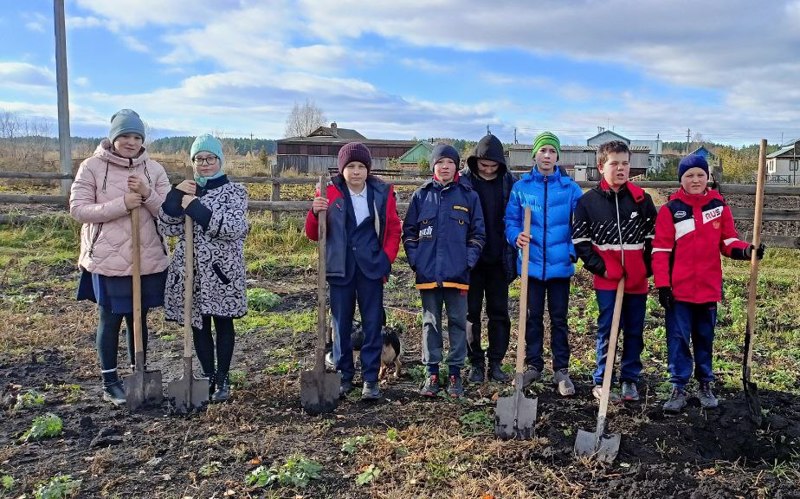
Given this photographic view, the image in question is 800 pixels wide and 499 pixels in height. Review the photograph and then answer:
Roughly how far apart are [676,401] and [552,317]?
3.29 ft

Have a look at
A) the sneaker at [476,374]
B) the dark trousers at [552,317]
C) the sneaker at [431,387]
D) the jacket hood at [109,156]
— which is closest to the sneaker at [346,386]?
the sneaker at [431,387]

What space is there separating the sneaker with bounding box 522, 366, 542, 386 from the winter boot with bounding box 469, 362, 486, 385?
0.37 meters

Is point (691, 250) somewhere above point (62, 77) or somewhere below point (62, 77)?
below

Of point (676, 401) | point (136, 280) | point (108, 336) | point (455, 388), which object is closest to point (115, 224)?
point (136, 280)

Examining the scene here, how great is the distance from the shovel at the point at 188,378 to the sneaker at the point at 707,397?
340 centimetres

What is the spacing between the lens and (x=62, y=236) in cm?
1145

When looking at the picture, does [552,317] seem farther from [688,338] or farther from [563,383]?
[688,338]

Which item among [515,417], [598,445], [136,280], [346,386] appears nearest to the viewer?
[598,445]

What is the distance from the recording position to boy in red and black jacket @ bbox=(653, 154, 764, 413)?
428 centimetres

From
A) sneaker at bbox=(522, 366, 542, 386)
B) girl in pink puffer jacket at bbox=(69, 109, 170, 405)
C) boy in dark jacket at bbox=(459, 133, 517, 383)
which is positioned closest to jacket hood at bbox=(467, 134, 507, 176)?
boy in dark jacket at bbox=(459, 133, 517, 383)

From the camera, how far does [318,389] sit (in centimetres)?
435

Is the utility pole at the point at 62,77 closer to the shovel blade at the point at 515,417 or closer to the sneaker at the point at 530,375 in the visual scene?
the sneaker at the point at 530,375

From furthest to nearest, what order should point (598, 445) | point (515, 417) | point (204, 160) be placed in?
point (204, 160)
point (515, 417)
point (598, 445)

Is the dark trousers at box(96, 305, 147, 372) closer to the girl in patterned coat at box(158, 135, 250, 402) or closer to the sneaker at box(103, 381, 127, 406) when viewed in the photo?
the sneaker at box(103, 381, 127, 406)
